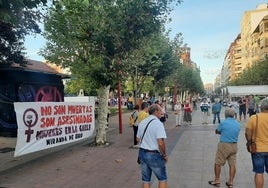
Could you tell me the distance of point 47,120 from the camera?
11.4 meters

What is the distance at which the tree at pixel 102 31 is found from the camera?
13898mm

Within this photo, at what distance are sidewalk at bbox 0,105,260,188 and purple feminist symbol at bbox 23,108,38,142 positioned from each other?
92cm

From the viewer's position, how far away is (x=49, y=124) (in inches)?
453

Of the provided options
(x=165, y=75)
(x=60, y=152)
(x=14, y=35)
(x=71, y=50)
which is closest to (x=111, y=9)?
(x=71, y=50)

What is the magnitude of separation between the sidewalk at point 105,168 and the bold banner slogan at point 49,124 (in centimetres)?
59

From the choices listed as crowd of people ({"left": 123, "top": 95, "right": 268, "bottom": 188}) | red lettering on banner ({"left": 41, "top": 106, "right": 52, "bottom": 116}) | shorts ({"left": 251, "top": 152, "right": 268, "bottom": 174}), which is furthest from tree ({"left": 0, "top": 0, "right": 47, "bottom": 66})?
shorts ({"left": 251, "top": 152, "right": 268, "bottom": 174})

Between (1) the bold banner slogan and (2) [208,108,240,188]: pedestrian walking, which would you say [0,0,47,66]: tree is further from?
(2) [208,108,240,188]: pedestrian walking

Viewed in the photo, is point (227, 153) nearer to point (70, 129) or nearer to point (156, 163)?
point (156, 163)

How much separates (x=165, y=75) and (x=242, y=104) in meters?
13.4

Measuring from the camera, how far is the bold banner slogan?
33.9ft

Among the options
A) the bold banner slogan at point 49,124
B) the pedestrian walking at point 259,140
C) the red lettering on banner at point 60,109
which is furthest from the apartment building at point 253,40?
the pedestrian walking at point 259,140

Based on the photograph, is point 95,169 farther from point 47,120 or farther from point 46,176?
point 47,120

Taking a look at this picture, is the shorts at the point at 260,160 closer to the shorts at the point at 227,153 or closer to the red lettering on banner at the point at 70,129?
the shorts at the point at 227,153

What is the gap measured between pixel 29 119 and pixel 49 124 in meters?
0.99
